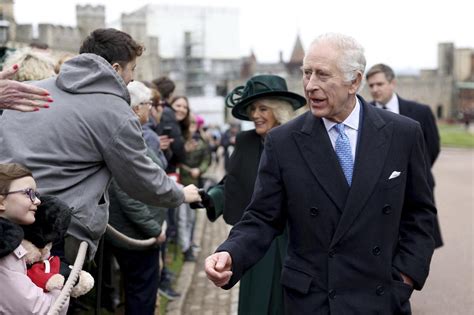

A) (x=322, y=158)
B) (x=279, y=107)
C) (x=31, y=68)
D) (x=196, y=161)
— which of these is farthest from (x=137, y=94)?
(x=196, y=161)

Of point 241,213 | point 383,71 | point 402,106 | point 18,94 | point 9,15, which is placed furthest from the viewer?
point 9,15

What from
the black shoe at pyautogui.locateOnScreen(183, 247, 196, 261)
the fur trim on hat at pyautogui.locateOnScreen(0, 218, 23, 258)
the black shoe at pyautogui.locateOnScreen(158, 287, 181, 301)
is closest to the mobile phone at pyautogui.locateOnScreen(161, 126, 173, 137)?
the black shoe at pyautogui.locateOnScreen(158, 287, 181, 301)

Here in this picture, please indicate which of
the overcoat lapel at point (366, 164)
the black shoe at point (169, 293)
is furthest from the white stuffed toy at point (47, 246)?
the black shoe at point (169, 293)

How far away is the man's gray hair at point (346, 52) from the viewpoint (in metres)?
3.67

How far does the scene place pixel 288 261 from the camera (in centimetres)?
382

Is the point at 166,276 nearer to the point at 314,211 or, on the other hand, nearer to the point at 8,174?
the point at 314,211

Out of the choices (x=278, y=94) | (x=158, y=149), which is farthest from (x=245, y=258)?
(x=158, y=149)

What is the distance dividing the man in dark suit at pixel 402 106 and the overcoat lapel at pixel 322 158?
4.27 meters

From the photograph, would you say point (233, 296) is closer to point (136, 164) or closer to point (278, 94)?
point (278, 94)

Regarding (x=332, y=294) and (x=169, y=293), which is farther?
(x=169, y=293)

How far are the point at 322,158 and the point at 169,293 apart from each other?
175 inches

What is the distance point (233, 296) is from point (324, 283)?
438 cm

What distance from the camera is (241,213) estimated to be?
212 inches

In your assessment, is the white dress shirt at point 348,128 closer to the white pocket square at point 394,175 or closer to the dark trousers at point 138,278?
the white pocket square at point 394,175
